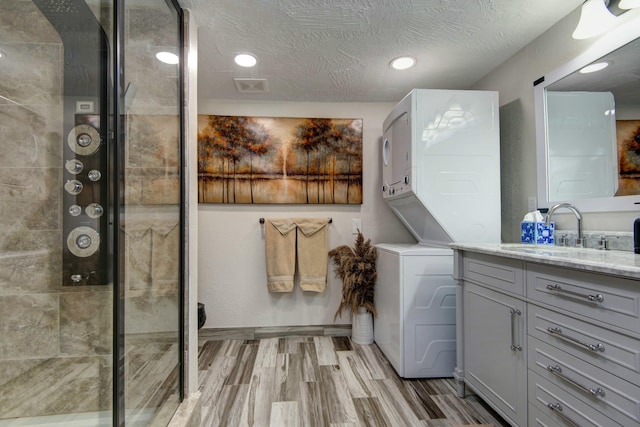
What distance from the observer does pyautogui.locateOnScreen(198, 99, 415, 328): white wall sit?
2602 millimetres

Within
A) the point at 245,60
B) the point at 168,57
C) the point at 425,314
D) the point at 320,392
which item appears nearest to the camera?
the point at 168,57

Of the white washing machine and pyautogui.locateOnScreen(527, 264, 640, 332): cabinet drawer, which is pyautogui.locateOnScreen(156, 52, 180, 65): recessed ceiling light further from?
pyautogui.locateOnScreen(527, 264, 640, 332): cabinet drawer

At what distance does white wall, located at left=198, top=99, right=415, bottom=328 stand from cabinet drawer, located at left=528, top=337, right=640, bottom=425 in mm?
1627

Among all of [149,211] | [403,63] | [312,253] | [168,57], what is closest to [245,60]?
[168,57]

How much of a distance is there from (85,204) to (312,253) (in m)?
1.66

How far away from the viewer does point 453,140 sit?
1.95 m

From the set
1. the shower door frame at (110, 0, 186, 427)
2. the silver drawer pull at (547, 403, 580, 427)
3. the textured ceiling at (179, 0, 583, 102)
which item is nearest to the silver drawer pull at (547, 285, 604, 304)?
the silver drawer pull at (547, 403, 580, 427)

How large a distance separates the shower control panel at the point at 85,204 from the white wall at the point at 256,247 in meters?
1.31

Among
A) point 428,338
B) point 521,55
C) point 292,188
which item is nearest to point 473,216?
point 428,338

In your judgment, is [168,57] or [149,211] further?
[168,57]

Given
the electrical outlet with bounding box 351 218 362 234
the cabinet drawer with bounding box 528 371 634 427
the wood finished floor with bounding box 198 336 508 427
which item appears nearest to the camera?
the cabinet drawer with bounding box 528 371 634 427

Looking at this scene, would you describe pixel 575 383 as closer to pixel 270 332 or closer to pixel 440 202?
pixel 440 202

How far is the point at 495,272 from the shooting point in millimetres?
1384

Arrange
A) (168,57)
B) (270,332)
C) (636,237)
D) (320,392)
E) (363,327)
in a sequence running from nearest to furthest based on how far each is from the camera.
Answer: (636,237)
(168,57)
(320,392)
(363,327)
(270,332)
